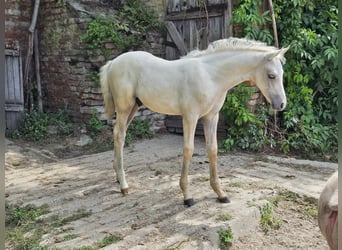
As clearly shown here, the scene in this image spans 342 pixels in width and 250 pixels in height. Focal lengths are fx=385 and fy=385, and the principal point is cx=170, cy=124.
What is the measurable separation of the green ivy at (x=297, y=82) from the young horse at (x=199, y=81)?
222 cm

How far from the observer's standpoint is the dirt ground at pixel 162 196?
2.94 meters

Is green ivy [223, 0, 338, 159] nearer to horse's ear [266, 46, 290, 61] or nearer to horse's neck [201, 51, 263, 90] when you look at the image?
horse's neck [201, 51, 263, 90]

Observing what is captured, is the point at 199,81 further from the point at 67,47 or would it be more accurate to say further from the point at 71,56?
the point at 67,47

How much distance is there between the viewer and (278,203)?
3.63 meters

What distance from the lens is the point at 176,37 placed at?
6691 millimetres

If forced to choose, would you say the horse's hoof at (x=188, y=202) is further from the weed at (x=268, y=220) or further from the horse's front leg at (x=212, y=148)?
the weed at (x=268, y=220)

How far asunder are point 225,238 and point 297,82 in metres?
3.48

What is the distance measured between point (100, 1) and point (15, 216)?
496 cm

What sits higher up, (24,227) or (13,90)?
(13,90)

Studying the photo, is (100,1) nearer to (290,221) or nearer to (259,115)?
(259,115)

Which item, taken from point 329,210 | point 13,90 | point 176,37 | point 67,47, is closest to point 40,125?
point 13,90

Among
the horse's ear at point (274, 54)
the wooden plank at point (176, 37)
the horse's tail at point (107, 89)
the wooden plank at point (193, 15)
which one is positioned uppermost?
the wooden plank at point (193, 15)

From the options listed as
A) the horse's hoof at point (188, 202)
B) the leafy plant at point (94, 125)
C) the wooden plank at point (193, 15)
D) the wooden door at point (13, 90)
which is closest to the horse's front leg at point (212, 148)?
the horse's hoof at point (188, 202)

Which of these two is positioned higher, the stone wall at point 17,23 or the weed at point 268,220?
the stone wall at point 17,23
